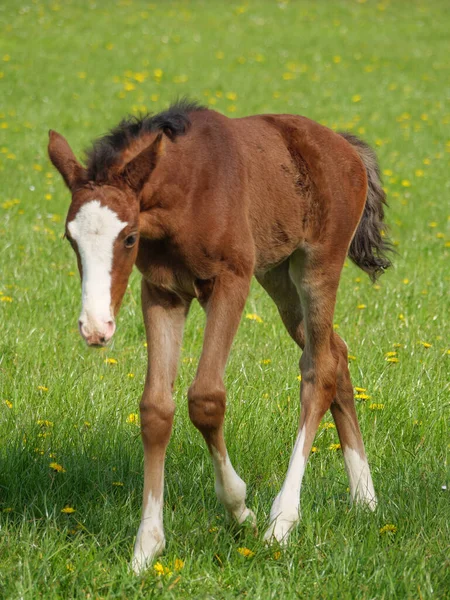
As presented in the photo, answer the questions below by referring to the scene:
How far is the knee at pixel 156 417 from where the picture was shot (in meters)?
3.53

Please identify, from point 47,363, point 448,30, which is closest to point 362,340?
point 47,363

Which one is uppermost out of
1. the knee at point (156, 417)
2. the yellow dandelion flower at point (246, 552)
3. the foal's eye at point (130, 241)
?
the foal's eye at point (130, 241)

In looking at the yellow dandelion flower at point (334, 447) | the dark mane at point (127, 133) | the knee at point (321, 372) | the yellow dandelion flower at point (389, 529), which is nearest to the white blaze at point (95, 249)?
the dark mane at point (127, 133)

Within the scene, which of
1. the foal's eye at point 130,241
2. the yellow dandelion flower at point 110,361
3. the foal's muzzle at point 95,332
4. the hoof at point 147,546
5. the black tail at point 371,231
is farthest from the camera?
the yellow dandelion flower at point 110,361

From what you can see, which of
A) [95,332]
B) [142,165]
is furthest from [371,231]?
[95,332]

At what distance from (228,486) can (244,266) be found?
2.58 ft

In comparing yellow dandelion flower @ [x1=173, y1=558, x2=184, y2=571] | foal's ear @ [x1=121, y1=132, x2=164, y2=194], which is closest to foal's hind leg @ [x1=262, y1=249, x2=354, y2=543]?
yellow dandelion flower @ [x1=173, y1=558, x2=184, y2=571]

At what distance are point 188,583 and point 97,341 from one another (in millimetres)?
843

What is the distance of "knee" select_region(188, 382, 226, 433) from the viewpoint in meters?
3.41

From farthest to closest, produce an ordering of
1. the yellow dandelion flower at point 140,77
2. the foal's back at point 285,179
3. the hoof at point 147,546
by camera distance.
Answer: the yellow dandelion flower at point 140,77
the foal's back at point 285,179
the hoof at point 147,546

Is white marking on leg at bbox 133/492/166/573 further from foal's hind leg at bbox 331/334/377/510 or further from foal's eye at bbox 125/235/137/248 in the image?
foal's eye at bbox 125/235/137/248

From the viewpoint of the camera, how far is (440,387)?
497cm

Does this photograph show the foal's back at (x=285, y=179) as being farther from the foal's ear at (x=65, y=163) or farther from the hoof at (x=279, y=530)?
the hoof at (x=279, y=530)

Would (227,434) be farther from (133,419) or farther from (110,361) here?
(110,361)
